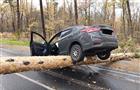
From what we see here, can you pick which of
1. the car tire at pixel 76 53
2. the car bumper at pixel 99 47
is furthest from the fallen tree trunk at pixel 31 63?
the car bumper at pixel 99 47

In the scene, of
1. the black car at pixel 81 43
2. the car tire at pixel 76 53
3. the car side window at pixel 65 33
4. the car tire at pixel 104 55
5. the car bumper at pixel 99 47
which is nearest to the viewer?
the car bumper at pixel 99 47

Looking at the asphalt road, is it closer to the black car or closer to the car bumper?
the black car

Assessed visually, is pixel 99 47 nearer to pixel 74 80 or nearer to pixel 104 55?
pixel 74 80

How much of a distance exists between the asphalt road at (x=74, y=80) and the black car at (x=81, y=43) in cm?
84

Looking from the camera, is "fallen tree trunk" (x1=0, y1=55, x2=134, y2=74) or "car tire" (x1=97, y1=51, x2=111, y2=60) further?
"car tire" (x1=97, y1=51, x2=111, y2=60)

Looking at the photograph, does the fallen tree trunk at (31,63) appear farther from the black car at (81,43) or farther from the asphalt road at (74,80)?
the asphalt road at (74,80)

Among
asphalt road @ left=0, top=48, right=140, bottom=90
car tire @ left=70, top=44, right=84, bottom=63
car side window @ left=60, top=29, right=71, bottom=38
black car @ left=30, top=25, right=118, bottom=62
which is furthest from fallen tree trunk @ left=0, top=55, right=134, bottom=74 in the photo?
car side window @ left=60, top=29, right=71, bottom=38

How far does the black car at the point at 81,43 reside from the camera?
11305 mm

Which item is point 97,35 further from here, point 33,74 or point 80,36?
point 33,74

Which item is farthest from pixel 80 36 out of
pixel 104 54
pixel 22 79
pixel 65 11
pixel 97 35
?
pixel 65 11

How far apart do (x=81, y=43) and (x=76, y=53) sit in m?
0.51

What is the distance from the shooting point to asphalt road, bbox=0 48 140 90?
10070 millimetres

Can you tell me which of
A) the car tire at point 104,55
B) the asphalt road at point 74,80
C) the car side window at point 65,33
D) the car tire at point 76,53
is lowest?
the asphalt road at point 74,80

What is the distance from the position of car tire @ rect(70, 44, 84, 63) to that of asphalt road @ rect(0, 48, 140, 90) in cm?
74
